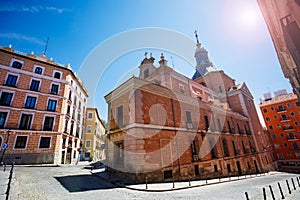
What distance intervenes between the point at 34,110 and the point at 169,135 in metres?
19.4

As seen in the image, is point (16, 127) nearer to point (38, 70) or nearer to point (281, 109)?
point (38, 70)

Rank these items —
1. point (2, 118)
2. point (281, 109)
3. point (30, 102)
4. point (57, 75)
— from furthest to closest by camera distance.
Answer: point (281, 109) → point (57, 75) → point (30, 102) → point (2, 118)

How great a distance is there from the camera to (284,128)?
33469 millimetres

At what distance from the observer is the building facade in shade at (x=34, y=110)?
59.2 ft

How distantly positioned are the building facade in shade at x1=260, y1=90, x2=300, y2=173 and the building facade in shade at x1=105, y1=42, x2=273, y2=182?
16.4 m

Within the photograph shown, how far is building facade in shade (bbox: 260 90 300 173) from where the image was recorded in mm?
31297

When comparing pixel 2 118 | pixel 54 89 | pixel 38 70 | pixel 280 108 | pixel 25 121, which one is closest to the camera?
pixel 2 118

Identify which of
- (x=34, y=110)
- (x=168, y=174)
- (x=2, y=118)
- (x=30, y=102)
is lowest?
(x=168, y=174)

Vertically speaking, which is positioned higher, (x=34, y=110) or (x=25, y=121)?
(x=34, y=110)

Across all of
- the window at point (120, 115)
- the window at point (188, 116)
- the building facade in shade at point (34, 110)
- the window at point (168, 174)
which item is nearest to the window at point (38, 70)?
the building facade in shade at point (34, 110)

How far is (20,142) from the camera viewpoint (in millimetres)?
18094

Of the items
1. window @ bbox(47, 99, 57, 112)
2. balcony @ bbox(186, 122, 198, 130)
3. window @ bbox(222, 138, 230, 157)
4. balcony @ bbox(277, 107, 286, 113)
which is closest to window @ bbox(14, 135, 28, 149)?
window @ bbox(47, 99, 57, 112)

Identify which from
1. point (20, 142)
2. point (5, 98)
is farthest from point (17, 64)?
point (20, 142)

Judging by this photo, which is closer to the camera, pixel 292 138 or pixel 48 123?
pixel 48 123
